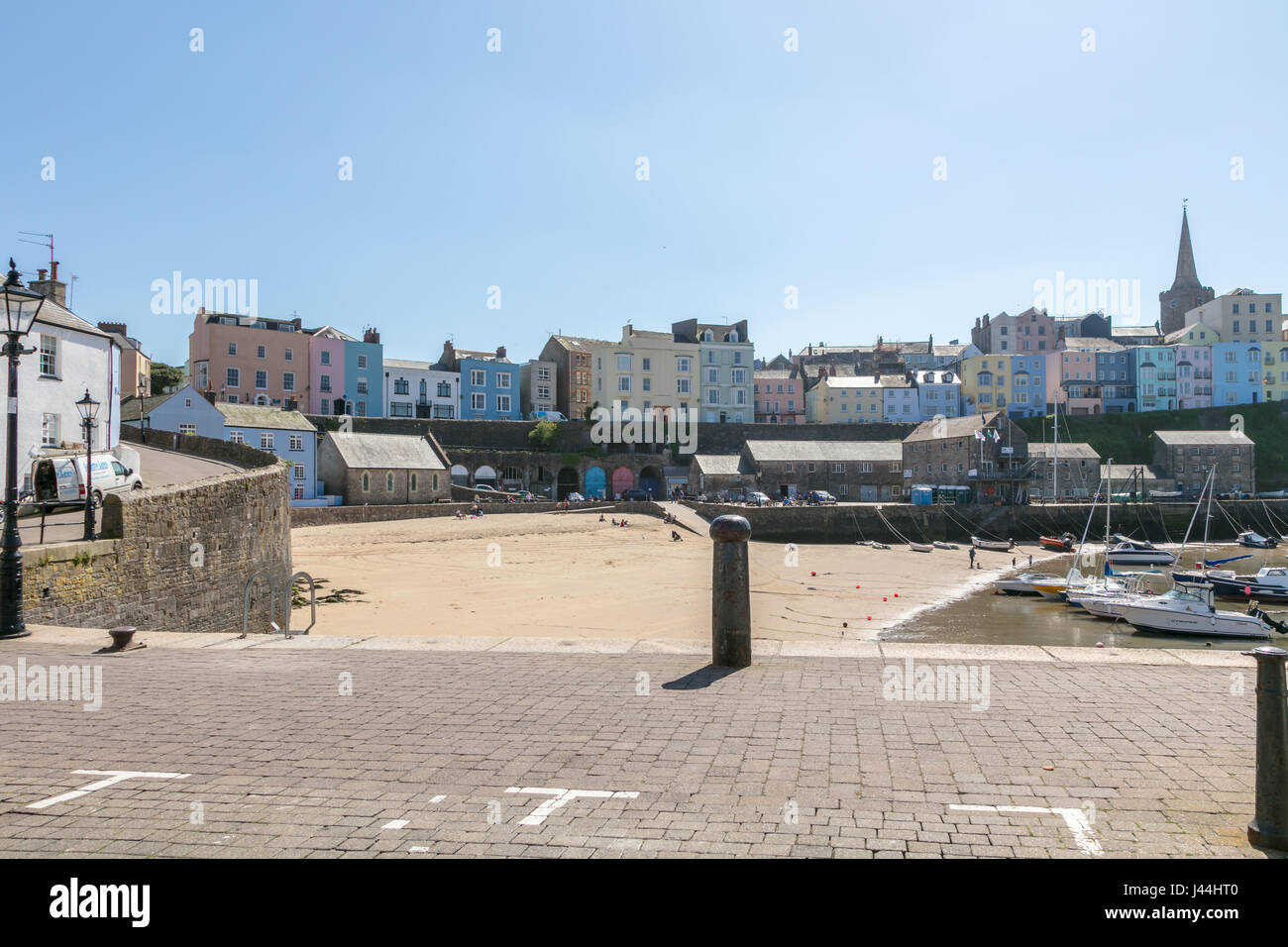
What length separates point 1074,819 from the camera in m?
4.29

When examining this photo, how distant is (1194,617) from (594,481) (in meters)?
46.3

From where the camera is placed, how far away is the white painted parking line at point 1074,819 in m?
3.97

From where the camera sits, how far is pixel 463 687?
24.1 ft

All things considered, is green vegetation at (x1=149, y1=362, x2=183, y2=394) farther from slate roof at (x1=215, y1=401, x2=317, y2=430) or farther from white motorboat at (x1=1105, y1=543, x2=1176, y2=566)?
white motorboat at (x1=1105, y1=543, x2=1176, y2=566)

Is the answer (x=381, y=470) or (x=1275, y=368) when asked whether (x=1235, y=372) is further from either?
(x=381, y=470)

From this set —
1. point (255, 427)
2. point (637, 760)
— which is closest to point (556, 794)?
point (637, 760)

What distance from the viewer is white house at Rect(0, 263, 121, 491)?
21.0 metres

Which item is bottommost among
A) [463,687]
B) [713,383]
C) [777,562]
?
[777,562]

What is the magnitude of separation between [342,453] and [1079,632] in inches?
1658

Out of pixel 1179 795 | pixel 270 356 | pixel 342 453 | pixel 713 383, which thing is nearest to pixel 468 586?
pixel 1179 795

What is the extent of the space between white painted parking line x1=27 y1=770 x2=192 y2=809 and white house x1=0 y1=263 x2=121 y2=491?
19258 millimetres

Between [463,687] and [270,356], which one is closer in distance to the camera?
[463,687]

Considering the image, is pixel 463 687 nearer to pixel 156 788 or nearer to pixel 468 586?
pixel 156 788

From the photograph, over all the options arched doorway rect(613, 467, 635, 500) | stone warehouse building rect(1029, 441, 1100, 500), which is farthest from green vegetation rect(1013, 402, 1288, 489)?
arched doorway rect(613, 467, 635, 500)
